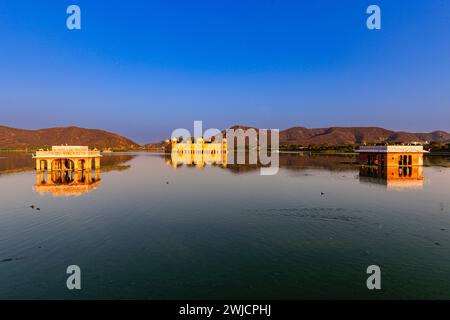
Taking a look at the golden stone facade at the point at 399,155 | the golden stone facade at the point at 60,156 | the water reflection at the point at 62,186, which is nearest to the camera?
the water reflection at the point at 62,186

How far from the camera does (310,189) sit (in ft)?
149

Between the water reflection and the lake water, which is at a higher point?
the water reflection

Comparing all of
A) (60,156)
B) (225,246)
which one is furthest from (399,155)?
(60,156)

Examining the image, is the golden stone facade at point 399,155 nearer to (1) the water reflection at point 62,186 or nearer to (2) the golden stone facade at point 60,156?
(1) the water reflection at point 62,186

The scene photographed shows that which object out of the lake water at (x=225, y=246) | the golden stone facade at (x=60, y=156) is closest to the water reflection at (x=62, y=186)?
the lake water at (x=225, y=246)

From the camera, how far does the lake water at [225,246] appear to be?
14.0m

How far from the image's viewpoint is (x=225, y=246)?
780 inches

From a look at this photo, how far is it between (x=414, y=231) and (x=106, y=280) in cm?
2288

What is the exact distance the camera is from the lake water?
14.0 meters

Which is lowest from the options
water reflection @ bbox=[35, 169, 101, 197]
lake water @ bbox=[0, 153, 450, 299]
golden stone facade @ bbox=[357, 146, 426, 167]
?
lake water @ bbox=[0, 153, 450, 299]

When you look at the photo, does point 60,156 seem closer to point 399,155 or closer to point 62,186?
point 62,186

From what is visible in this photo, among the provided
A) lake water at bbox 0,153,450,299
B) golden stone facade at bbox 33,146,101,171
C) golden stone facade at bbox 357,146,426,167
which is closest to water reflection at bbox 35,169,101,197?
lake water at bbox 0,153,450,299

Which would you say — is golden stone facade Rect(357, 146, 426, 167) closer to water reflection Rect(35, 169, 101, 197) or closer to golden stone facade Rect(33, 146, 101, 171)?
water reflection Rect(35, 169, 101, 197)
